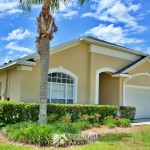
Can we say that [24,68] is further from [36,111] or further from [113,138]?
[113,138]

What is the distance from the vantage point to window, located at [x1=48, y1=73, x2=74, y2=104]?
17609 mm

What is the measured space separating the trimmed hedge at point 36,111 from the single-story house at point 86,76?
201cm

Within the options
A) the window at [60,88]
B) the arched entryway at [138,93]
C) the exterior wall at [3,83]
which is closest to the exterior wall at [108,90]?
the arched entryway at [138,93]

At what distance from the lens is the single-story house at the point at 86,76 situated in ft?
53.9

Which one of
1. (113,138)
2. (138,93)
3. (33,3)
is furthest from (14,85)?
(138,93)

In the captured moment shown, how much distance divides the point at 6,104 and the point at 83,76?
297 inches

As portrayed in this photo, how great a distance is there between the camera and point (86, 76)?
19.5 meters

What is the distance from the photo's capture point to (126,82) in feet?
71.8

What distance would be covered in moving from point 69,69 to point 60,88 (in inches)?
58.8

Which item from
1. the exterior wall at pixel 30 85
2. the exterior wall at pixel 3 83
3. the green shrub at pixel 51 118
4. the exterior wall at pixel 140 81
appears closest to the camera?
the green shrub at pixel 51 118

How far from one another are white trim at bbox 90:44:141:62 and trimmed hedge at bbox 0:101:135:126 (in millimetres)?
4627

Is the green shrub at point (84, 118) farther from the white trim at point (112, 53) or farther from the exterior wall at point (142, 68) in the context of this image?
the exterior wall at point (142, 68)

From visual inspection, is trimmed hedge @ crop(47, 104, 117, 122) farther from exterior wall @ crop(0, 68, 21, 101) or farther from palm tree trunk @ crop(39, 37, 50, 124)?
palm tree trunk @ crop(39, 37, 50, 124)

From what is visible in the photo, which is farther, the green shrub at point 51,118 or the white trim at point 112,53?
the white trim at point 112,53
